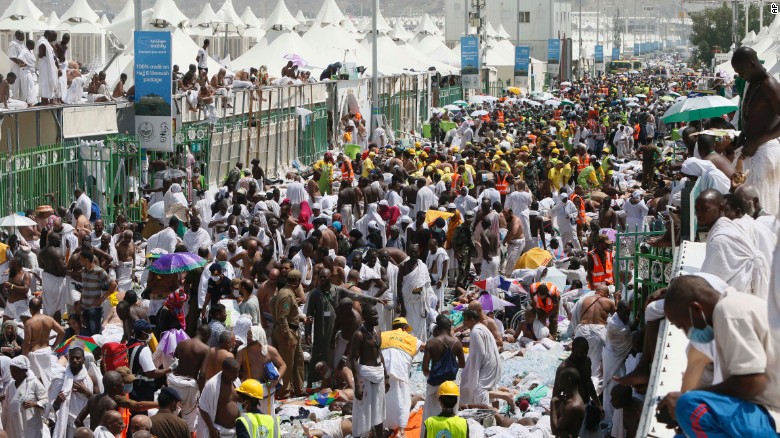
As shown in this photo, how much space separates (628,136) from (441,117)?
7058 mm

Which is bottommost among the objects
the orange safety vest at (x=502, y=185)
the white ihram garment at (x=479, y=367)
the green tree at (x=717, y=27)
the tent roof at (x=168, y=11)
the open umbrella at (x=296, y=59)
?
the white ihram garment at (x=479, y=367)

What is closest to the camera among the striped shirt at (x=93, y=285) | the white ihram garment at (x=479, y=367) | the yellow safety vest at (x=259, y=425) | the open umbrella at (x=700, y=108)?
the yellow safety vest at (x=259, y=425)

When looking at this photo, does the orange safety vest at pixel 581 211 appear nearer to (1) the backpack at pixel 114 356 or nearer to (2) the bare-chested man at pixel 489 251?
(2) the bare-chested man at pixel 489 251

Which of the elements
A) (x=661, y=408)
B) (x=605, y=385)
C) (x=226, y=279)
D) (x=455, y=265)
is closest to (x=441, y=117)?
(x=455, y=265)

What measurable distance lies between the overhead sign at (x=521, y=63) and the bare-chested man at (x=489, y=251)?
4400cm

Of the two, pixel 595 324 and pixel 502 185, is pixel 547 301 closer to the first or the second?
pixel 595 324

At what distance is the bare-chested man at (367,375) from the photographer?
1017cm

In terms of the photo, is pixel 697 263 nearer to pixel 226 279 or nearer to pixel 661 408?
pixel 661 408

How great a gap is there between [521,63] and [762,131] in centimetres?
5223

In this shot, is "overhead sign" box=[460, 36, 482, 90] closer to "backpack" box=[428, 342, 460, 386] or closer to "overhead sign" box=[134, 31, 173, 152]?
"overhead sign" box=[134, 31, 173, 152]

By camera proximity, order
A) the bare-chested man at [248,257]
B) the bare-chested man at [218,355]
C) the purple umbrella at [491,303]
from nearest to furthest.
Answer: the bare-chested man at [218,355], the bare-chested man at [248,257], the purple umbrella at [491,303]

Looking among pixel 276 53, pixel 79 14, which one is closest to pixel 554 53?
pixel 79 14

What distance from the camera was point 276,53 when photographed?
3478cm

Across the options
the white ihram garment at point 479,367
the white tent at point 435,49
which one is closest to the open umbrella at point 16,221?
the white ihram garment at point 479,367
